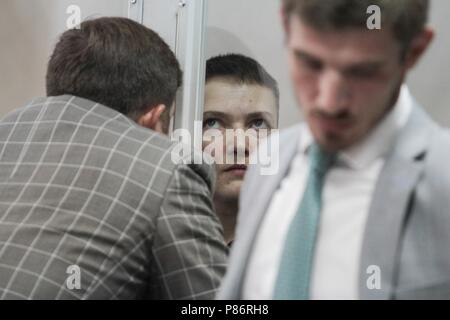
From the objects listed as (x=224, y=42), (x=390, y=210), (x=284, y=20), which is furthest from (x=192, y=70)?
(x=390, y=210)

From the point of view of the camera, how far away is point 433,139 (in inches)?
27.0

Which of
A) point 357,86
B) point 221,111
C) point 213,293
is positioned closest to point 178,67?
point 221,111

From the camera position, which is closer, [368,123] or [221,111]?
[368,123]

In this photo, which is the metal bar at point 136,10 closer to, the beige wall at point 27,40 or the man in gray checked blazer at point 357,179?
Result: the beige wall at point 27,40

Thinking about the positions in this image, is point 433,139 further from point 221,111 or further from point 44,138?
point 44,138

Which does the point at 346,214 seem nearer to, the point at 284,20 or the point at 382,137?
the point at 382,137

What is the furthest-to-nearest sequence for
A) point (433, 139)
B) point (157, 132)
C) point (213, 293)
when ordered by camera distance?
point (157, 132) < point (213, 293) < point (433, 139)

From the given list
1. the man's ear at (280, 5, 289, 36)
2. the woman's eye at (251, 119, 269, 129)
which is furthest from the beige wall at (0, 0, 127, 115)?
the man's ear at (280, 5, 289, 36)

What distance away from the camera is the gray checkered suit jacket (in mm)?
1038

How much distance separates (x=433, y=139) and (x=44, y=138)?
71 centimetres

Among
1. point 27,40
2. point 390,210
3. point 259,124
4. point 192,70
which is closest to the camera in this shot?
point 390,210

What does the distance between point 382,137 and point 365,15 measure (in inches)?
5.0

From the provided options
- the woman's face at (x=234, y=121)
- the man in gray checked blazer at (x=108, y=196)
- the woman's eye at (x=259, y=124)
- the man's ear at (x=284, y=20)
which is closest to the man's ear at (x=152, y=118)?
the man in gray checked blazer at (x=108, y=196)

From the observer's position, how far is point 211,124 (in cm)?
110
